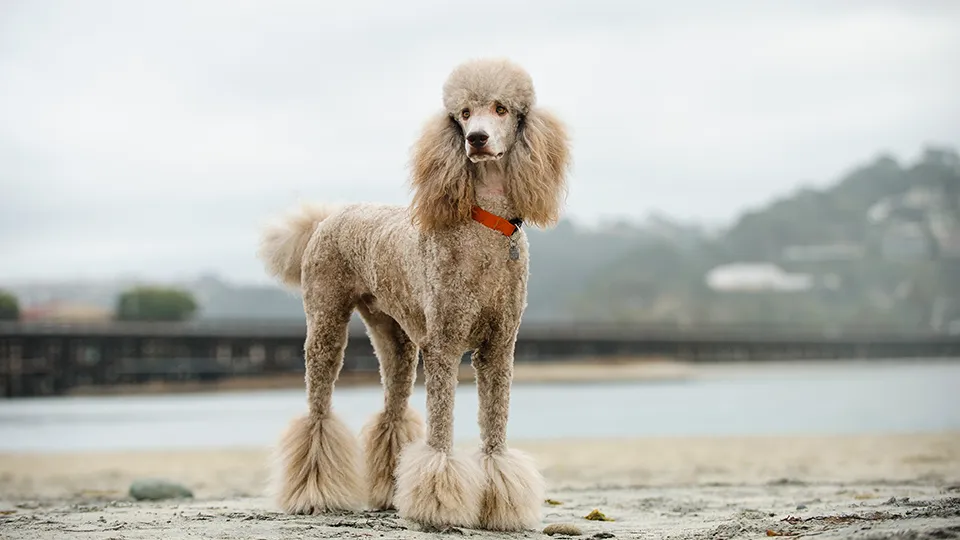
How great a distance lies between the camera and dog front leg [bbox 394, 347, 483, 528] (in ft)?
19.4

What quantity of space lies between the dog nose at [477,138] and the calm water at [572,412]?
415 inches

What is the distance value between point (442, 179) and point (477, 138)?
0.39 m

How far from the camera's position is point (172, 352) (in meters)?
37.4

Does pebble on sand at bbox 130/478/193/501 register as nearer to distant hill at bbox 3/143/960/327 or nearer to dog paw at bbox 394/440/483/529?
dog paw at bbox 394/440/483/529

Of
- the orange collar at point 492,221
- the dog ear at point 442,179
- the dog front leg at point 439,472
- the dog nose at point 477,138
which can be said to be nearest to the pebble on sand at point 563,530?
the dog front leg at point 439,472

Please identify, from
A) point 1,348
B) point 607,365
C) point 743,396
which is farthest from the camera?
point 607,365

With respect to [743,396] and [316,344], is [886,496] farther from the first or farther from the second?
[743,396]

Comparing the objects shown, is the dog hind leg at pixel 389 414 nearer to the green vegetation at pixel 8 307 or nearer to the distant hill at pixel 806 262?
the green vegetation at pixel 8 307

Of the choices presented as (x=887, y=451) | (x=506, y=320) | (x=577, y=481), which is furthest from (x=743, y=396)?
(x=506, y=320)

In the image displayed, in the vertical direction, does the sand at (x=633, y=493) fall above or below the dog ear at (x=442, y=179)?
below

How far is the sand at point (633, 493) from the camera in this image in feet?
18.8

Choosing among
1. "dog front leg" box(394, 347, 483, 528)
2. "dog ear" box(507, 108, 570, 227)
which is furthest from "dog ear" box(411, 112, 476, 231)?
"dog front leg" box(394, 347, 483, 528)

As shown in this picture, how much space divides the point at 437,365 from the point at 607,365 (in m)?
43.4

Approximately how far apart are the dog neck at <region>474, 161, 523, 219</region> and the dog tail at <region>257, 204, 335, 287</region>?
1699mm
